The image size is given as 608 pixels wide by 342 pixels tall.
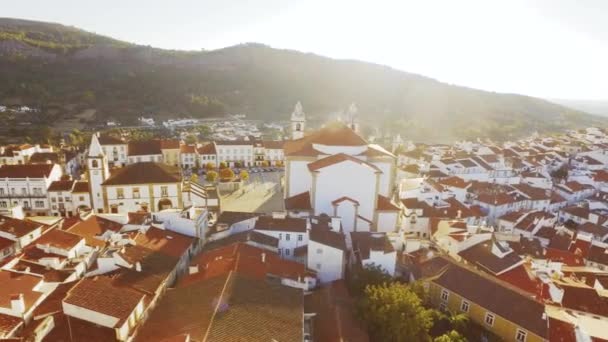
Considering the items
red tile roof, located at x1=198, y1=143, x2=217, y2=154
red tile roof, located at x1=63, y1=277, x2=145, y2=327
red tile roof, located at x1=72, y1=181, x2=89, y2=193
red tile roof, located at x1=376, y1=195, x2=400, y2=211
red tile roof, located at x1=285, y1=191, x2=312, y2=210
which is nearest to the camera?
red tile roof, located at x1=63, y1=277, x2=145, y2=327

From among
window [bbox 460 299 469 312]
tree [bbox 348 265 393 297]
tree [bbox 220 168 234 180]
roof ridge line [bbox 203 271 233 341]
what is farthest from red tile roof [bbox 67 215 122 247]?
window [bbox 460 299 469 312]

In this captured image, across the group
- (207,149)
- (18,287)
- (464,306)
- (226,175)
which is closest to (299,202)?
(464,306)

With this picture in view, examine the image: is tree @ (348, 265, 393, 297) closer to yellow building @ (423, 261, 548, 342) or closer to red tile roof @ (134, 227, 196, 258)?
yellow building @ (423, 261, 548, 342)

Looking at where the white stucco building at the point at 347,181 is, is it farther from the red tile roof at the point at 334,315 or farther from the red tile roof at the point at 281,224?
the red tile roof at the point at 334,315

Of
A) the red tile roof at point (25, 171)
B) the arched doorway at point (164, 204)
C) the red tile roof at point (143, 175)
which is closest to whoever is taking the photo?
the red tile roof at point (143, 175)

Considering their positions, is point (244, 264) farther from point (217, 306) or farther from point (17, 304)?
point (17, 304)

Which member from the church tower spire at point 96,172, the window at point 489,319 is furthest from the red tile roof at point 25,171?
the window at point 489,319
